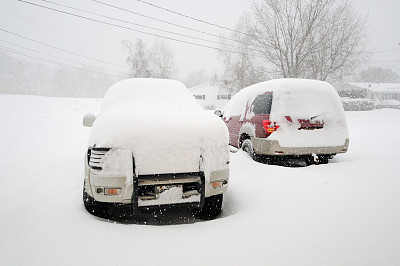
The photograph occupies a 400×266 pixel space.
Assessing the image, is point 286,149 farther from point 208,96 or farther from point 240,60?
point 208,96

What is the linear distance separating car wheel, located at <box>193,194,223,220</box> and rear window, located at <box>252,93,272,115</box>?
Result: 81.7 inches

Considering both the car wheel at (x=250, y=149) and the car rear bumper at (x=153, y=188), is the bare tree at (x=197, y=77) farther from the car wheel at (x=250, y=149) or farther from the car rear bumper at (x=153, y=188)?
the car rear bumper at (x=153, y=188)

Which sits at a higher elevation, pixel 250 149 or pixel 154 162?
pixel 154 162

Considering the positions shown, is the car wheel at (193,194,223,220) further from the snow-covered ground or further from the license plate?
the license plate

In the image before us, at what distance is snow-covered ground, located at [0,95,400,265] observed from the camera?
1701 millimetres

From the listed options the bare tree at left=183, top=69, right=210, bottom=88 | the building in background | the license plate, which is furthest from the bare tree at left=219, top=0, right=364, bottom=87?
the bare tree at left=183, top=69, right=210, bottom=88

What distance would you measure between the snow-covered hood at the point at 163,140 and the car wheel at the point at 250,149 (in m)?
1.91

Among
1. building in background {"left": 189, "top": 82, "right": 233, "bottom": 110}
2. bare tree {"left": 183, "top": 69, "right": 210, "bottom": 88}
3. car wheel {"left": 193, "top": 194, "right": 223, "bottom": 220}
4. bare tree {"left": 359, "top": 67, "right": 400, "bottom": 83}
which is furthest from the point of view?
bare tree {"left": 183, "top": 69, "right": 210, "bottom": 88}

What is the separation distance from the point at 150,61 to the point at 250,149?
101ft

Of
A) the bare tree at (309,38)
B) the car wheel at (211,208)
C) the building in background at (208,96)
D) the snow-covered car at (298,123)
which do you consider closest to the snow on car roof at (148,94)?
the snow-covered car at (298,123)

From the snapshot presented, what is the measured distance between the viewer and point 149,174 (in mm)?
2209

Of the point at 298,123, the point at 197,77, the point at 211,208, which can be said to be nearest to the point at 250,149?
the point at 298,123

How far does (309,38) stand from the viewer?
18078 millimetres

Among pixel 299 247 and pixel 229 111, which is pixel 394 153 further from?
pixel 299 247
